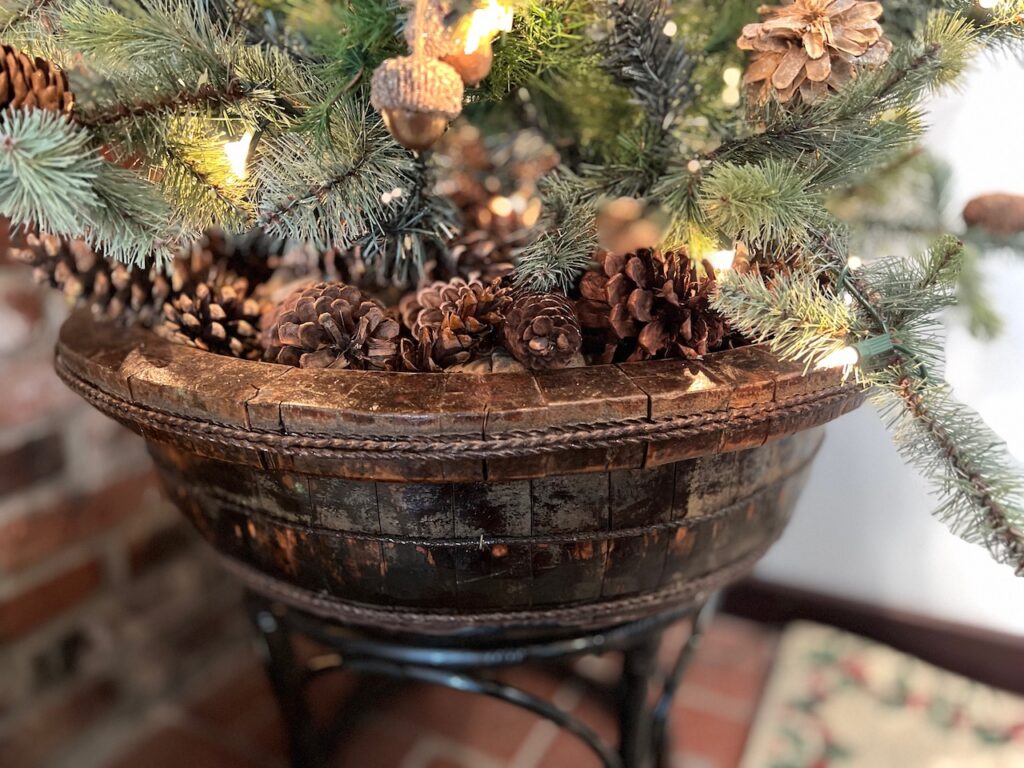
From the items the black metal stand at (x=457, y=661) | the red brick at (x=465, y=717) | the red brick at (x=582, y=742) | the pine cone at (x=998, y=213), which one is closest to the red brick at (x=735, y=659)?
the red brick at (x=582, y=742)

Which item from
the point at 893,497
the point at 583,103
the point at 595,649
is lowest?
the point at 893,497

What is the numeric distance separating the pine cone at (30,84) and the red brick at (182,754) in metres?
0.78

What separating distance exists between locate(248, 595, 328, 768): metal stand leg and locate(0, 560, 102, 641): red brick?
0.31 m

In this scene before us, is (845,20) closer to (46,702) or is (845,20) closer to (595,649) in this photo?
(595,649)

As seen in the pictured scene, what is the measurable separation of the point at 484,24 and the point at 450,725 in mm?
849

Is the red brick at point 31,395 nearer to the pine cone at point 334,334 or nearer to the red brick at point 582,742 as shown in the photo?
the pine cone at point 334,334

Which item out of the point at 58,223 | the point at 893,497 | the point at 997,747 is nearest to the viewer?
the point at 58,223

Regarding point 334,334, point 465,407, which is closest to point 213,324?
point 334,334

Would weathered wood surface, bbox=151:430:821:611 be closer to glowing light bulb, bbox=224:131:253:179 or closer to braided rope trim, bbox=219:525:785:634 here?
braided rope trim, bbox=219:525:785:634

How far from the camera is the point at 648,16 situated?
51 centimetres

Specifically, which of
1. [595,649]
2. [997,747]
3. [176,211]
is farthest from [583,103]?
[997,747]

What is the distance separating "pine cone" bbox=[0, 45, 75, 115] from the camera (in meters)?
0.40

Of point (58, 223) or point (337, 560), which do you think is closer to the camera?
point (58, 223)

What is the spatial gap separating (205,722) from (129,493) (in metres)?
0.32
